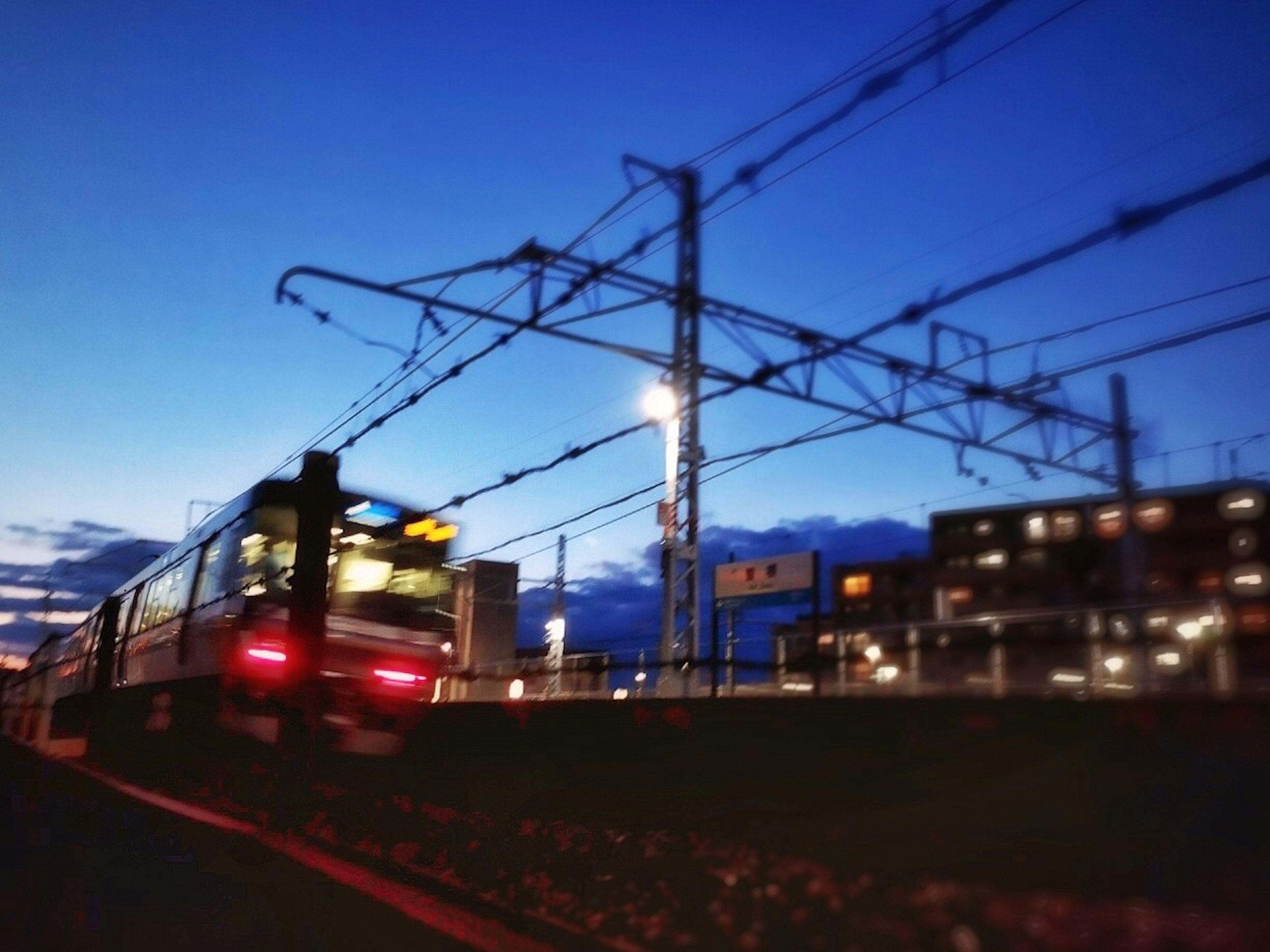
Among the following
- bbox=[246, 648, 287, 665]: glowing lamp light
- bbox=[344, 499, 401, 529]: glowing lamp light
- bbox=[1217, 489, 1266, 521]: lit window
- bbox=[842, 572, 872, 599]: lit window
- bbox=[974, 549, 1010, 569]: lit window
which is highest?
bbox=[1217, 489, 1266, 521]: lit window

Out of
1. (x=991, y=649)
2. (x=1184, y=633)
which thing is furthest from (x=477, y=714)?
(x=1184, y=633)

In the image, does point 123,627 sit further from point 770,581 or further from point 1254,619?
point 1254,619

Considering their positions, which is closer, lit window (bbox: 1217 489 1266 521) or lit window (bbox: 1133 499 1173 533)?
lit window (bbox: 1133 499 1173 533)

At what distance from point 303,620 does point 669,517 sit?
19.9 ft

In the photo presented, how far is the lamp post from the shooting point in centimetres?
1634

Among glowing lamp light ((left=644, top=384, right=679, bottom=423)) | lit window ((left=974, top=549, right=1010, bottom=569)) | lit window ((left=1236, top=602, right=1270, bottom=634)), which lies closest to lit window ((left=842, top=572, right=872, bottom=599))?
lit window ((left=974, top=549, right=1010, bottom=569))

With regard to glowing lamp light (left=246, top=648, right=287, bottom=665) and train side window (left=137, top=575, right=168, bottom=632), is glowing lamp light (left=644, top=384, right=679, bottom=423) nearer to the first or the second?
glowing lamp light (left=246, top=648, right=287, bottom=665)

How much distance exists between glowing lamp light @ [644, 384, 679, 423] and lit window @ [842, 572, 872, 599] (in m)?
23.6

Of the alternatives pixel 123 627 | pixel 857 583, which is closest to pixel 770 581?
pixel 123 627

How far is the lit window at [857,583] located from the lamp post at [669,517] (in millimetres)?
23831

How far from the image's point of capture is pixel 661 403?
56.7 feet

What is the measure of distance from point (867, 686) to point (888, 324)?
13.7 feet

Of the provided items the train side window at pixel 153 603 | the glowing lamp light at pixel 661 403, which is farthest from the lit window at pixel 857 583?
the train side window at pixel 153 603

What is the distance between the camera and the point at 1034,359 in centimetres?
1450
